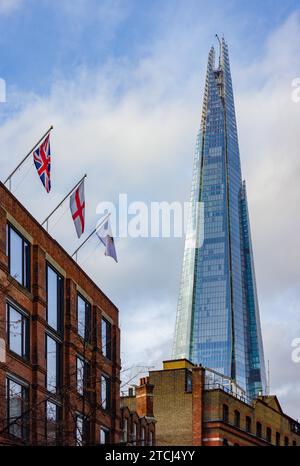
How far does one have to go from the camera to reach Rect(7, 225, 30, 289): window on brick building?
44.7m

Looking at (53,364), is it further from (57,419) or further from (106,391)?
(106,391)

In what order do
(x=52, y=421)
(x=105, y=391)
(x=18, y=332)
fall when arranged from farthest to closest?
1. (x=105, y=391)
2. (x=52, y=421)
3. (x=18, y=332)

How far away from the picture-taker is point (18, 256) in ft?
151

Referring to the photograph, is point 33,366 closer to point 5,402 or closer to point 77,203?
point 5,402

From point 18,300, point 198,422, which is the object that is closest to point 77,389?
point 18,300

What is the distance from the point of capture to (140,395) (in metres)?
77.3

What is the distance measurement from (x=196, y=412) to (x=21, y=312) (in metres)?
40.1

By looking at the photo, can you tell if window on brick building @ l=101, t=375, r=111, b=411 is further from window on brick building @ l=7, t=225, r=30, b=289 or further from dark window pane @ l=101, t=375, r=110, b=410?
window on brick building @ l=7, t=225, r=30, b=289

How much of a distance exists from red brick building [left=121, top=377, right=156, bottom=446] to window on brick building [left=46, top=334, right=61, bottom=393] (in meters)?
10.1

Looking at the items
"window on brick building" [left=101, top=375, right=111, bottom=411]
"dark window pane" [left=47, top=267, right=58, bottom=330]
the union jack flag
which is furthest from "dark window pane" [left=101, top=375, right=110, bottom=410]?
the union jack flag

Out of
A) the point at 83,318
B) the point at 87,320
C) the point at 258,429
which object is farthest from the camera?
the point at 258,429

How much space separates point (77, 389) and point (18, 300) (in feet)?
22.9

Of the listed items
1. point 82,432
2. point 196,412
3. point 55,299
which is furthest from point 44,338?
point 196,412

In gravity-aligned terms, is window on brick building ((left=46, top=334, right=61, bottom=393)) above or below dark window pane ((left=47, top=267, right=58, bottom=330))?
below
